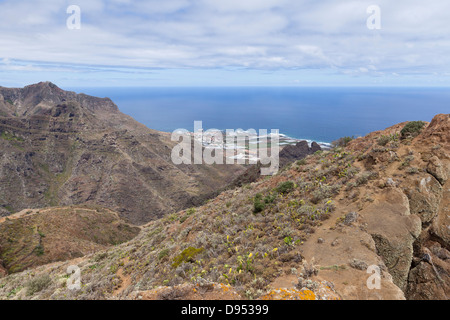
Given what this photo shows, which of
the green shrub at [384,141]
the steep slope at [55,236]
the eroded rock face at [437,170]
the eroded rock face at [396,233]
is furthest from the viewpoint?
the steep slope at [55,236]

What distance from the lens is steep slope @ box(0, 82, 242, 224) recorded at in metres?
75.9

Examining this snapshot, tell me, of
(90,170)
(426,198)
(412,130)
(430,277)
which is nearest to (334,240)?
(430,277)

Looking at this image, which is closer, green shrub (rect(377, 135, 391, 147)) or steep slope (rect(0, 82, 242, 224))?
green shrub (rect(377, 135, 391, 147))

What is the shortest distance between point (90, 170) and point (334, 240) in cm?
9407

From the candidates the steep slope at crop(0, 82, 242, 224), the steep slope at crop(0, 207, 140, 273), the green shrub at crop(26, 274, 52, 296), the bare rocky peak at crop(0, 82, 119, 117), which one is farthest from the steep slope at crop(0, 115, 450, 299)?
the bare rocky peak at crop(0, 82, 119, 117)

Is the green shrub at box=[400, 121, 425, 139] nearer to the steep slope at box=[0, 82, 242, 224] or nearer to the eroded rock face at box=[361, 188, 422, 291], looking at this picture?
the eroded rock face at box=[361, 188, 422, 291]

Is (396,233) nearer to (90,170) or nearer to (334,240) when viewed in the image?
(334,240)

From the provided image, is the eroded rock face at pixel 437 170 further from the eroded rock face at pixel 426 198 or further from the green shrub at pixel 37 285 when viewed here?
the green shrub at pixel 37 285

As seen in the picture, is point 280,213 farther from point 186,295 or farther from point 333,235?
point 186,295

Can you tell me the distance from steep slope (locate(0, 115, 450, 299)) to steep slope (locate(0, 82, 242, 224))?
4679 centimetres

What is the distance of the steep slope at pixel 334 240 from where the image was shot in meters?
7.61

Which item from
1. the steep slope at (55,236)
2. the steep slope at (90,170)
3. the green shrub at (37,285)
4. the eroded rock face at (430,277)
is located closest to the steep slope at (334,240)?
the eroded rock face at (430,277)

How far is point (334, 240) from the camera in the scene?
30.3 ft

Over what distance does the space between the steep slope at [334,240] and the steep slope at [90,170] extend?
154 ft
